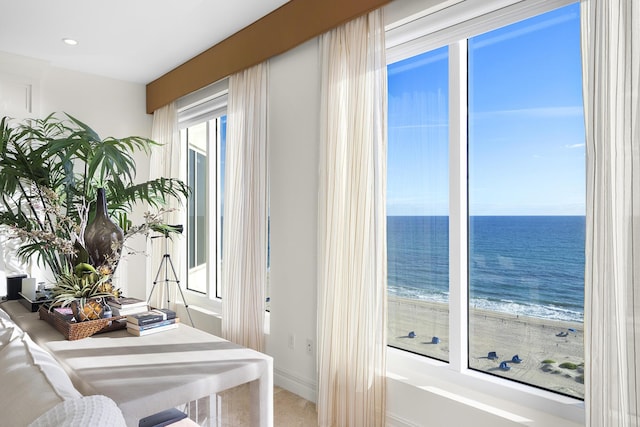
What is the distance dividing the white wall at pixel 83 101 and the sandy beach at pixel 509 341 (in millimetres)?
3236

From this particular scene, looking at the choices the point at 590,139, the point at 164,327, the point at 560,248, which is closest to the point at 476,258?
the point at 560,248

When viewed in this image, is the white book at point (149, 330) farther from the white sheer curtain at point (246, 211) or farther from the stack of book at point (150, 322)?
the white sheer curtain at point (246, 211)

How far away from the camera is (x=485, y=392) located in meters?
2.09

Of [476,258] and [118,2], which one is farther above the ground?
[118,2]

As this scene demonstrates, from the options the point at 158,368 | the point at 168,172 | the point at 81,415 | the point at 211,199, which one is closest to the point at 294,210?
the point at 211,199

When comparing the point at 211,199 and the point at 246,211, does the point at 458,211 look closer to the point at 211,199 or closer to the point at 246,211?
the point at 246,211

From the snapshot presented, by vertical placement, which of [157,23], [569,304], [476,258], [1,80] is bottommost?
[569,304]

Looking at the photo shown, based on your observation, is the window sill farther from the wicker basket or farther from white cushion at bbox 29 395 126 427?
white cushion at bbox 29 395 126 427

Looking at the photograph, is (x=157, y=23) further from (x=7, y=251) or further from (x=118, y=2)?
(x=7, y=251)

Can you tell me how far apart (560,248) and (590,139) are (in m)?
0.56

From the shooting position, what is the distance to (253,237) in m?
3.22

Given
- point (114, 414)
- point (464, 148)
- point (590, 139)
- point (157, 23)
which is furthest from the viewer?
point (157, 23)

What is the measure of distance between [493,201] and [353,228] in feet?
2.51

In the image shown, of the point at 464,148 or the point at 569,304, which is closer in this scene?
the point at 569,304
